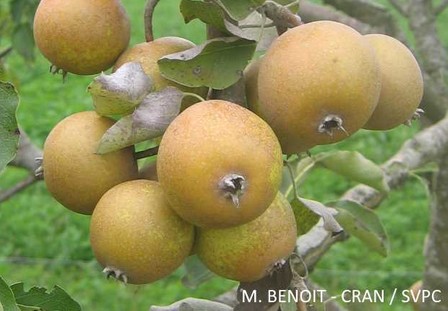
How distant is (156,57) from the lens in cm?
95

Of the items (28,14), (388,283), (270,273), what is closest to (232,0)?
(270,273)

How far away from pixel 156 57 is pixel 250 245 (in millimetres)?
223

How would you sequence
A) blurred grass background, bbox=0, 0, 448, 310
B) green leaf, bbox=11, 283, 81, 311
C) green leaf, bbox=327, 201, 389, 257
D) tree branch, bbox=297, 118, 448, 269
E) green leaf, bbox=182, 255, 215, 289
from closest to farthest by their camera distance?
green leaf, bbox=11, 283, 81, 311 < green leaf, bbox=327, 201, 389, 257 < green leaf, bbox=182, 255, 215, 289 < tree branch, bbox=297, 118, 448, 269 < blurred grass background, bbox=0, 0, 448, 310

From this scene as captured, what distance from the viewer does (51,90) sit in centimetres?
611

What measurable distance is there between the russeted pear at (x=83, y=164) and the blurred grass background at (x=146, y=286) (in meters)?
2.04

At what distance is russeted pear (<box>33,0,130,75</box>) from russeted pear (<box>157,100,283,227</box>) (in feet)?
0.61

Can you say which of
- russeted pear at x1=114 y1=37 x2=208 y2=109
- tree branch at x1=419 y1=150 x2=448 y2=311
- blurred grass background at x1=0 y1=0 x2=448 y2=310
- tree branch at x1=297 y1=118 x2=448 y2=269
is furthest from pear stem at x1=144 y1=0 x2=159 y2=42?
blurred grass background at x1=0 y1=0 x2=448 y2=310

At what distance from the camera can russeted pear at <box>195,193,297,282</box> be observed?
90cm

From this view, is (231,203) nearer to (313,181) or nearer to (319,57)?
(319,57)

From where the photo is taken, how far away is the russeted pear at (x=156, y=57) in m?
0.94

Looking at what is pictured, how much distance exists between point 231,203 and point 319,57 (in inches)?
6.4

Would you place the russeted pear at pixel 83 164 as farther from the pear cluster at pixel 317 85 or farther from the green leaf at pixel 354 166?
the green leaf at pixel 354 166

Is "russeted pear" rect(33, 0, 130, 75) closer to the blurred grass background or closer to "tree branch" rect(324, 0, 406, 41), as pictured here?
"tree branch" rect(324, 0, 406, 41)

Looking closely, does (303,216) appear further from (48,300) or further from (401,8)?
(401,8)
